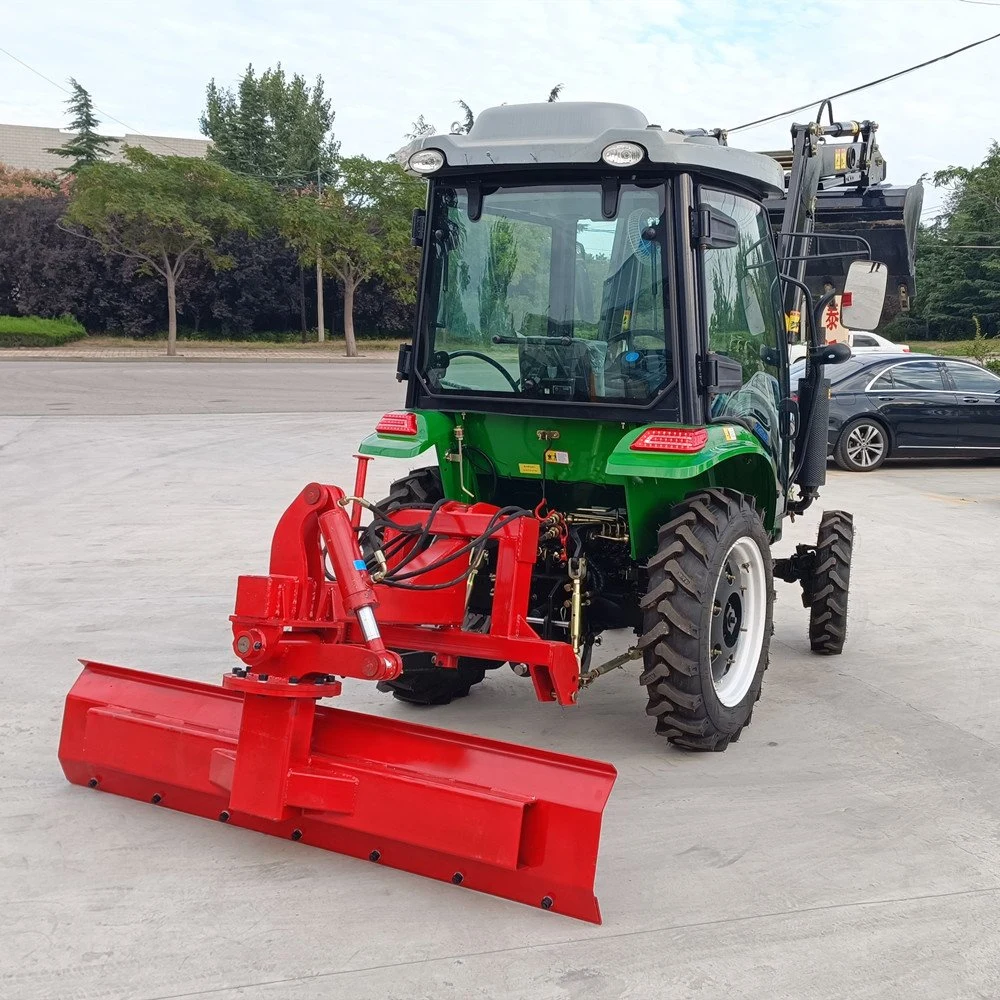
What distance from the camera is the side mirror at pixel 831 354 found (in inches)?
229

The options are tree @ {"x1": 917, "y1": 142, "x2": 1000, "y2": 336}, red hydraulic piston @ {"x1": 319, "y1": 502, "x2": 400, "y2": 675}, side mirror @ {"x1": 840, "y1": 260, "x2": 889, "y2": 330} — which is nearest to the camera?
red hydraulic piston @ {"x1": 319, "y1": 502, "x2": 400, "y2": 675}

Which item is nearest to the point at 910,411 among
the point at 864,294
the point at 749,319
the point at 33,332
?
the point at 864,294

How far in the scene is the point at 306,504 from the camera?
Answer: 3.92m

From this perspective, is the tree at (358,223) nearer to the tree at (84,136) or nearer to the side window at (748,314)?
the tree at (84,136)

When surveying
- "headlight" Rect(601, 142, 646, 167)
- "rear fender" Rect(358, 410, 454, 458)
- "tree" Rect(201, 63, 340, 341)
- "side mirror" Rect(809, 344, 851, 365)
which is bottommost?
"rear fender" Rect(358, 410, 454, 458)

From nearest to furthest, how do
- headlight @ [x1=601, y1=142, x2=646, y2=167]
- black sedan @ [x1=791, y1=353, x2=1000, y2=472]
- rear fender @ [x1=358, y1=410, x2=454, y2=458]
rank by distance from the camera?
headlight @ [x1=601, y1=142, x2=646, y2=167]
rear fender @ [x1=358, y1=410, x2=454, y2=458]
black sedan @ [x1=791, y1=353, x2=1000, y2=472]

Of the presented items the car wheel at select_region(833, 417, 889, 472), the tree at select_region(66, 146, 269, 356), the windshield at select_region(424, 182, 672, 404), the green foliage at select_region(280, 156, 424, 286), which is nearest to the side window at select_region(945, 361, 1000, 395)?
the car wheel at select_region(833, 417, 889, 472)

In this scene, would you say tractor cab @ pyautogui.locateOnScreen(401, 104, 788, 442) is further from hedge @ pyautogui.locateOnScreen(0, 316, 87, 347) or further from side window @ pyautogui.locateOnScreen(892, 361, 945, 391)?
hedge @ pyautogui.locateOnScreen(0, 316, 87, 347)

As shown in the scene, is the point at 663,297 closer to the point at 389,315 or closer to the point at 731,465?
the point at 731,465

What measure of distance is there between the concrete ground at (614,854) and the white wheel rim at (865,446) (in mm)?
6195

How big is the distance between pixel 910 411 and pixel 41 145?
6305 centimetres

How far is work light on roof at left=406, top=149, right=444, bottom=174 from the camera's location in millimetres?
4855

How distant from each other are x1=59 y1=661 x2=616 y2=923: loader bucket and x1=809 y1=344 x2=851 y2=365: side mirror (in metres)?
3.00

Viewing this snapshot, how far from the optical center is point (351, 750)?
3934 mm
